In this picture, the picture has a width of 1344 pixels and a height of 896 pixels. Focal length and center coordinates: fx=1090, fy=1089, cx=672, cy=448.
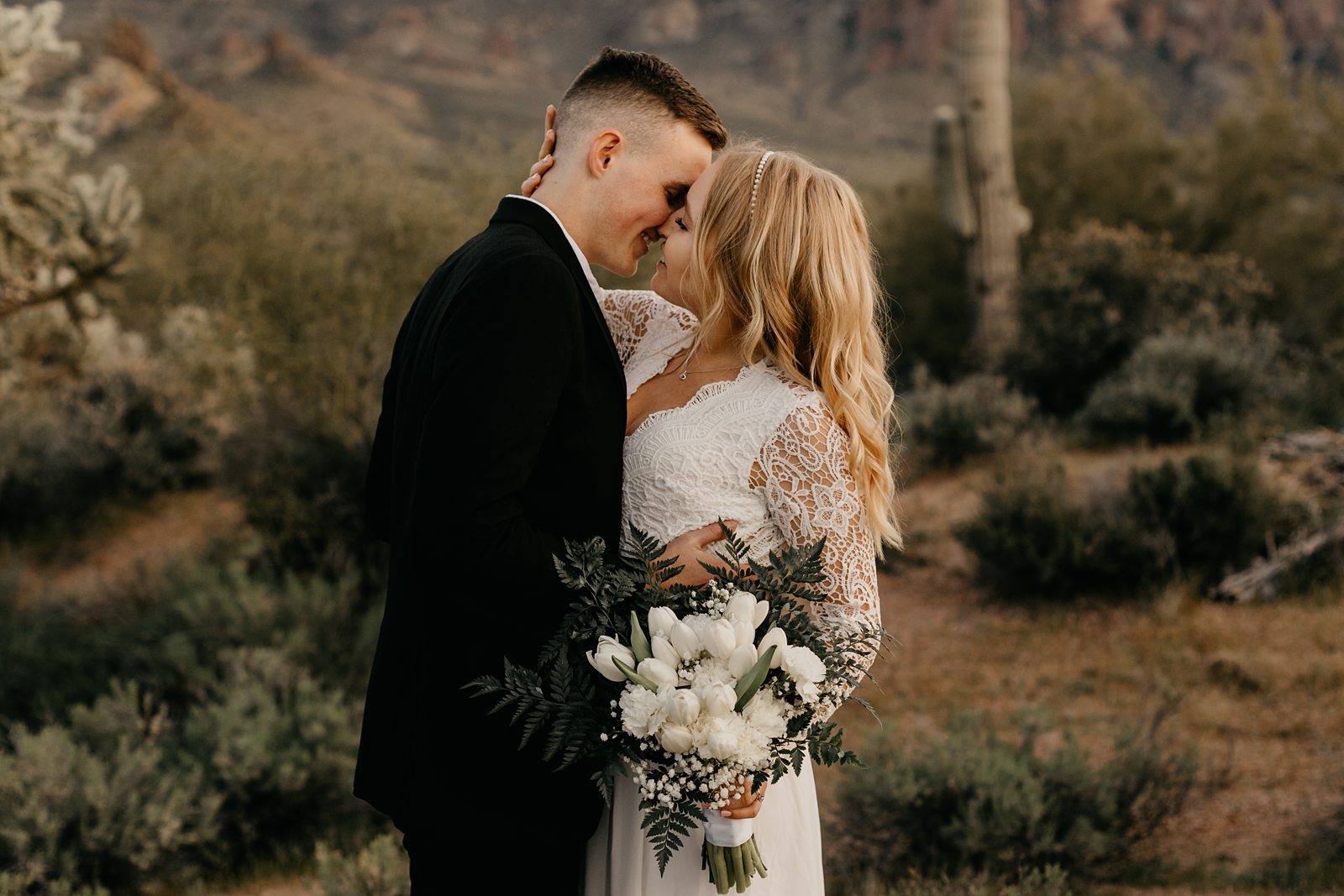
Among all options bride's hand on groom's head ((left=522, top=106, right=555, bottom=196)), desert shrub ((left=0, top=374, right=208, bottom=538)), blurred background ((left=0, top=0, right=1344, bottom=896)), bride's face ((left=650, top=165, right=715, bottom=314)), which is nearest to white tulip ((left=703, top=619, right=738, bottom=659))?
bride's face ((left=650, top=165, right=715, bottom=314))

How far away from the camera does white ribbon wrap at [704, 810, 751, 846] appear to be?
2018mm

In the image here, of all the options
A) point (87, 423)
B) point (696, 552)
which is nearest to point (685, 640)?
point (696, 552)

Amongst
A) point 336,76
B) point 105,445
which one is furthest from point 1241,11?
point 105,445

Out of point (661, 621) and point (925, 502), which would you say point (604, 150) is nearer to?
point (661, 621)

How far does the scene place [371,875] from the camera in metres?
3.80

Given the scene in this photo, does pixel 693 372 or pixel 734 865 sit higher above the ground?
pixel 693 372

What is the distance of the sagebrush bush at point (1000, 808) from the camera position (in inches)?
166

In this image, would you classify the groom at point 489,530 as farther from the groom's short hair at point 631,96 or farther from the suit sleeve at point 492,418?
the groom's short hair at point 631,96

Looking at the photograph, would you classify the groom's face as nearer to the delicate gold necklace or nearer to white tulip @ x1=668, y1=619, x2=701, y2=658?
the delicate gold necklace

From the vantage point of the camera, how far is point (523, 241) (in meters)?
2.11

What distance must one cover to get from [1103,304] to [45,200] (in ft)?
34.6

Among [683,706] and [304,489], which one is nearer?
[683,706]

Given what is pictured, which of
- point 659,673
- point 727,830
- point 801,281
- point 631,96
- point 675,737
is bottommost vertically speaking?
point 727,830

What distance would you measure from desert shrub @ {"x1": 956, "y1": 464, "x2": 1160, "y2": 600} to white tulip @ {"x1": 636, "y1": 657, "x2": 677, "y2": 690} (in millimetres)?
5702
